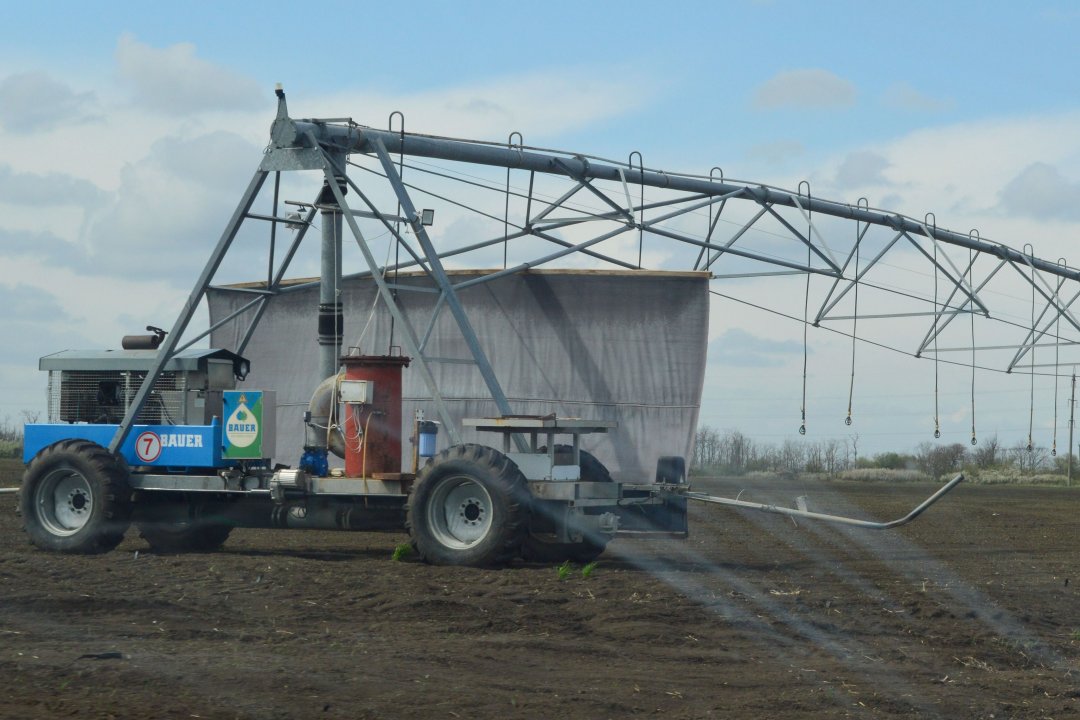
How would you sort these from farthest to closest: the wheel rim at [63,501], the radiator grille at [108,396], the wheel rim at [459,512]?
the radiator grille at [108,396]
the wheel rim at [63,501]
the wheel rim at [459,512]

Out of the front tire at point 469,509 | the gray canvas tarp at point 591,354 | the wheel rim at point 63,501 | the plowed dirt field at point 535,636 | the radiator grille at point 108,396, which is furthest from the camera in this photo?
the gray canvas tarp at point 591,354

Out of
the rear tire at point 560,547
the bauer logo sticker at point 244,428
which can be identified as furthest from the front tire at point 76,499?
the rear tire at point 560,547

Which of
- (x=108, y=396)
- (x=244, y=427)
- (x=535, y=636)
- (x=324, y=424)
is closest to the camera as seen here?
(x=535, y=636)

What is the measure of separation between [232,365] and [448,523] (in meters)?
4.09

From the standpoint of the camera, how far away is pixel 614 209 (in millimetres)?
18984

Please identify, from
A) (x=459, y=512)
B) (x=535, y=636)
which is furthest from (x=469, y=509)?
(x=535, y=636)

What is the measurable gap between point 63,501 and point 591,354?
7.09 m

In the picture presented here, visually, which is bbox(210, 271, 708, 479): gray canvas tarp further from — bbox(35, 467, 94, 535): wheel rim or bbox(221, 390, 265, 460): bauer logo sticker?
bbox(35, 467, 94, 535): wheel rim

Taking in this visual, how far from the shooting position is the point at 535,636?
409 inches

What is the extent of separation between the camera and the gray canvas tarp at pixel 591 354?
60.1ft

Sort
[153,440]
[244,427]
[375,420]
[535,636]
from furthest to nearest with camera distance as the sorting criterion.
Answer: [153,440] < [244,427] < [375,420] < [535,636]

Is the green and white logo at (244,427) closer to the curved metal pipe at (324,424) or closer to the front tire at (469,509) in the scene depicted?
the curved metal pipe at (324,424)

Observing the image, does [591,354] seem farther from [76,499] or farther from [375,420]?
[76,499]

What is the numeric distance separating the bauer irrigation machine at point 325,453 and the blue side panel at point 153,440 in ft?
0.06
